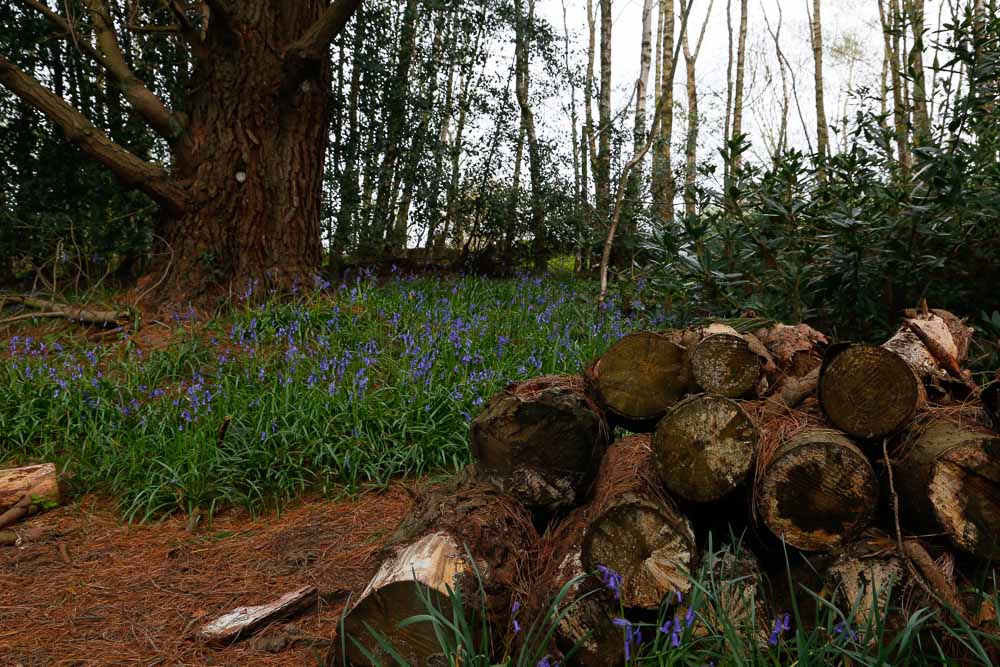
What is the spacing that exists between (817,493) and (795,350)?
752mm

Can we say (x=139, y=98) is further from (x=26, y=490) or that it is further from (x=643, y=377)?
(x=643, y=377)

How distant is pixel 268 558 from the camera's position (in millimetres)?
3166

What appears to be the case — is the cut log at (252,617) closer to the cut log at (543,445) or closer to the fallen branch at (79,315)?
the cut log at (543,445)

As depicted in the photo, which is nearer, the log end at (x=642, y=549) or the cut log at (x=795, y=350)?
the log end at (x=642, y=549)

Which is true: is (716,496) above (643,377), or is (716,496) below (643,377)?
below

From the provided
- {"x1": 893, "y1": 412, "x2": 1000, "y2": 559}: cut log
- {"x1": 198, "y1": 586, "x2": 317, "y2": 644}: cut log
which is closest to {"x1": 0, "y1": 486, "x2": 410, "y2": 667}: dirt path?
{"x1": 198, "y1": 586, "x2": 317, "y2": 644}: cut log

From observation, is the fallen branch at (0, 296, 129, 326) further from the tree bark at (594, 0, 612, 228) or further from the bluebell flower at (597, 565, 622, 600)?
the bluebell flower at (597, 565, 622, 600)

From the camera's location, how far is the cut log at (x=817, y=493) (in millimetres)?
1917

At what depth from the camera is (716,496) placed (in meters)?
2.02

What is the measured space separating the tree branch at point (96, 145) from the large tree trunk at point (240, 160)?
0.16 metres

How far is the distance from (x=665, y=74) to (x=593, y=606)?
1370cm

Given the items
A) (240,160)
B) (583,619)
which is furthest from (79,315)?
(583,619)

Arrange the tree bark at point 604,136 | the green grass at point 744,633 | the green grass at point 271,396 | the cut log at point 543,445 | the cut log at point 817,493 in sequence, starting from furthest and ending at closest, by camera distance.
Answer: the tree bark at point 604,136
the green grass at point 271,396
the cut log at point 543,445
the cut log at point 817,493
the green grass at point 744,633

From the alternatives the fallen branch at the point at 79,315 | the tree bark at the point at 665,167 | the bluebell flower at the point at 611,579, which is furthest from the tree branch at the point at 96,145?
the bluebell flower at the point at 611,579
